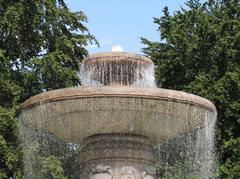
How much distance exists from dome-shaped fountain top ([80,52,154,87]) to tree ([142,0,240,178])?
10.7 metres

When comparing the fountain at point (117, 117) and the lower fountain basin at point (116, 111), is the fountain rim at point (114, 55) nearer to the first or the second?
the fountain at point (117, 117)

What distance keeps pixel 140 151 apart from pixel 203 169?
9.87 metres

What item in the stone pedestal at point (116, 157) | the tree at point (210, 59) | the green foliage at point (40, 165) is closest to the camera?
the stone pedestal at point (116, 157)

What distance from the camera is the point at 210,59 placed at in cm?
2303

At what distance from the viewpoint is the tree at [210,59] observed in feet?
70.9

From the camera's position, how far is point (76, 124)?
30.9 ft

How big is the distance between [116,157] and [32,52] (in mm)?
11771

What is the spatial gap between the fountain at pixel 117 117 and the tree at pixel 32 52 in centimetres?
817

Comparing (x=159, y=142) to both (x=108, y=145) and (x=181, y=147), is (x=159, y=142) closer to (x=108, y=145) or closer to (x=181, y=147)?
(x=108, y=145)

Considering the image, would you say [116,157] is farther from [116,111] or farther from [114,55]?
[114,55]

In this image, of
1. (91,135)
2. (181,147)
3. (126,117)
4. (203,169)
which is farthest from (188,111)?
(203,169)

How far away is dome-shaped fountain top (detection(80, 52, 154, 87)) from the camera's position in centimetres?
1018

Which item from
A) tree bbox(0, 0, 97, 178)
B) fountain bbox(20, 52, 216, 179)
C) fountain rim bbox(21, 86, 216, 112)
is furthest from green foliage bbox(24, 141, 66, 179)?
fountain rim bbox(21, 86, 216, 112)

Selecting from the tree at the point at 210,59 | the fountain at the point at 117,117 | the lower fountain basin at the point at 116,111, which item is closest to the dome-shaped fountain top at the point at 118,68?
the fountain at the point at 117,117
